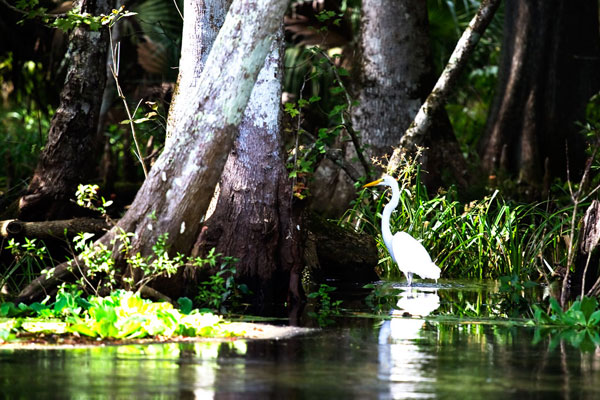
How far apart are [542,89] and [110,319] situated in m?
12.8

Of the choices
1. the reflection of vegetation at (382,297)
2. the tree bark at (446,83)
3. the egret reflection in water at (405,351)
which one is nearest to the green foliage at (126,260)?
the egret reflection in water at (405,351)

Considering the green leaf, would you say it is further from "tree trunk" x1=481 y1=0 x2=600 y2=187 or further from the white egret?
"tree trunk" x1=481 y1=0 x2=600 y2=187

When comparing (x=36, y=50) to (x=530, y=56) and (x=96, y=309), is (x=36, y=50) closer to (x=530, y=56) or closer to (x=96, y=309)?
(x=530, y=56)

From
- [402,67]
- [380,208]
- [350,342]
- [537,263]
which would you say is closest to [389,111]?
[402,67]

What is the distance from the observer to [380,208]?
12.8 meters

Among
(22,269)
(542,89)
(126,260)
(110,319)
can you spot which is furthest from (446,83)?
(110,319)

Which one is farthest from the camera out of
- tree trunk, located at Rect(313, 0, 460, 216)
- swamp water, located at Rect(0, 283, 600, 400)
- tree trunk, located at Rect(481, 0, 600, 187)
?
tree trunk, located at Rect(481, 0, 600, 187)

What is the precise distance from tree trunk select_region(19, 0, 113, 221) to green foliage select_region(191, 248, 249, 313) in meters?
2.73

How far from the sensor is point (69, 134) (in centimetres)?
1129

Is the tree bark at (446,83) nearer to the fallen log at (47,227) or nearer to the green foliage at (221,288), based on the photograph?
the fallen log at (47,227)

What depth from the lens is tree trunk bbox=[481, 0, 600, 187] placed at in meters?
17.7

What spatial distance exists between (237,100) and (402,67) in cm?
787

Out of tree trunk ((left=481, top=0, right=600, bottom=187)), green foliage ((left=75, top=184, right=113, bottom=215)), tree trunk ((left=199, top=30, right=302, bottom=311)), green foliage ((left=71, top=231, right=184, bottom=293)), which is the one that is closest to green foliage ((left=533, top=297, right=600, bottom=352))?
tree trunk ((left=199, top=30, right=302, bottom=311))

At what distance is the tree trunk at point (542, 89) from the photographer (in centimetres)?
1766
